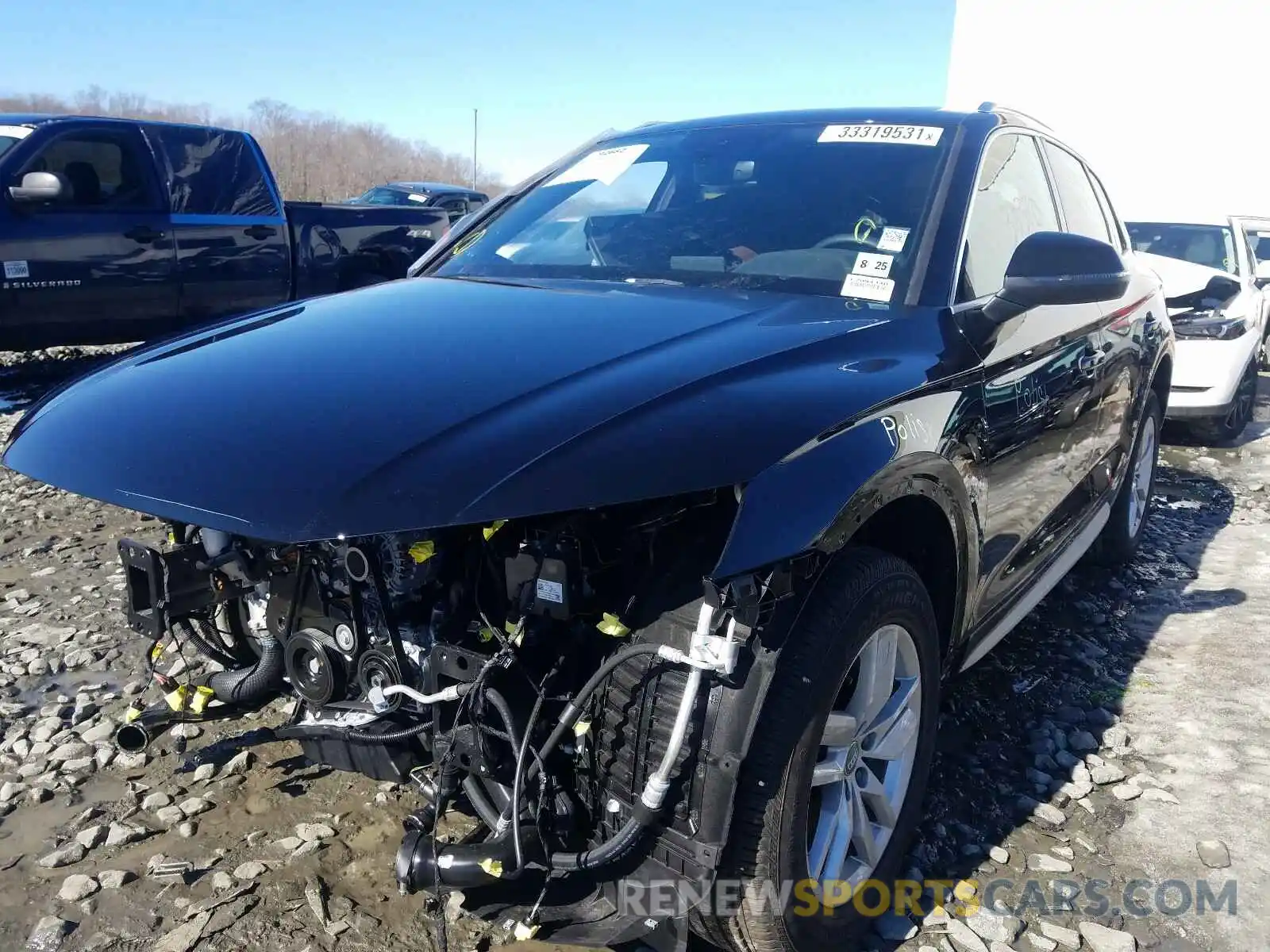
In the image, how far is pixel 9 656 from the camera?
3289mm

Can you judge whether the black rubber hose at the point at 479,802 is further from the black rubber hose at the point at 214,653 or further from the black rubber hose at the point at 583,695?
the black rubber hose at the point at 214,653

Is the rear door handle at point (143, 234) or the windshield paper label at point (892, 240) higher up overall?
the windshield paper label at point (892, 240)

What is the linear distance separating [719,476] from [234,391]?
98 cm

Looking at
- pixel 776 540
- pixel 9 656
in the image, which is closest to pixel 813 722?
pixel 776 540

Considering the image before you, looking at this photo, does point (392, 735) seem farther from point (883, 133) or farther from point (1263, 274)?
point (1263, 274)

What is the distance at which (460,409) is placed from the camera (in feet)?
5.63

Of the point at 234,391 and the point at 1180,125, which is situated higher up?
the point at 1180,125

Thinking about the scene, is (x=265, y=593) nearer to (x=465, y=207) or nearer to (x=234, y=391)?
(x=234, y=391)

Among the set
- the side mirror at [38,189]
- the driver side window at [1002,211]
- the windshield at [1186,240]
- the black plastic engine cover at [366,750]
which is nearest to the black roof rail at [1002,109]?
the driver side window at [1002,211]

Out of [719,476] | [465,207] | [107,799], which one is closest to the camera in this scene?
[719,476]

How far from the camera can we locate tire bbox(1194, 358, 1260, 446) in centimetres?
759

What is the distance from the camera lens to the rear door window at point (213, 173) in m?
7.30

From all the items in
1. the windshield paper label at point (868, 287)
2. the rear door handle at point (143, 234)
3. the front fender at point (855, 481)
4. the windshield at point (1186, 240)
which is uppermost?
the windshield at point (1186, 240)

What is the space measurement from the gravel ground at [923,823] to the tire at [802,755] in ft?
1.41
